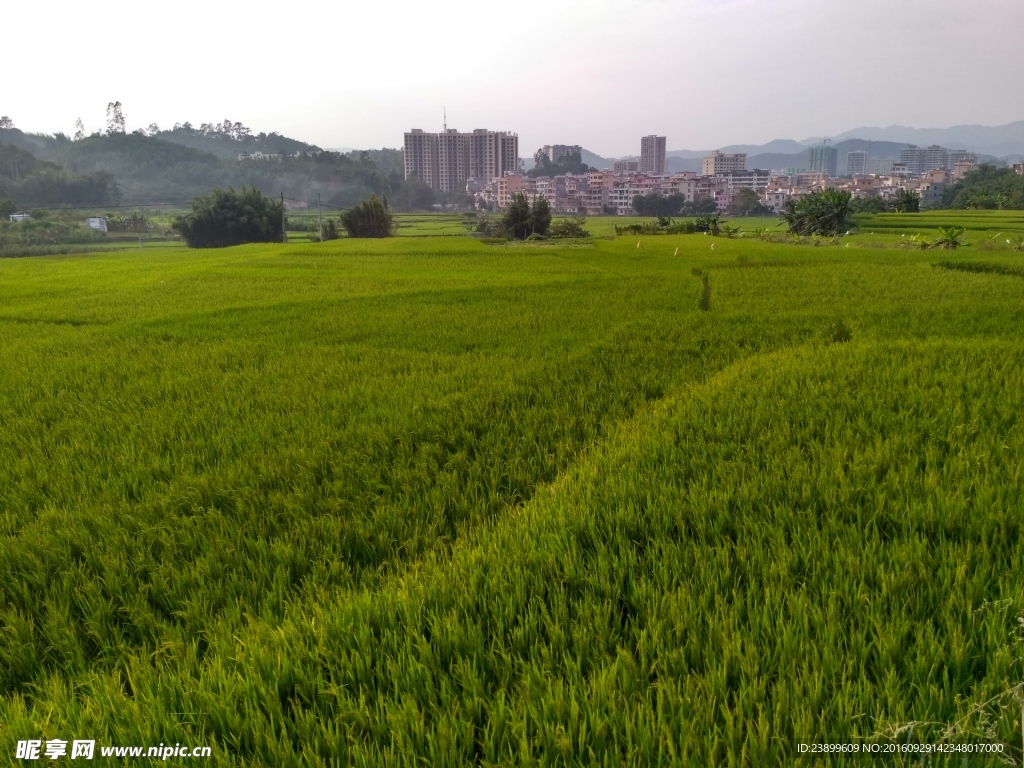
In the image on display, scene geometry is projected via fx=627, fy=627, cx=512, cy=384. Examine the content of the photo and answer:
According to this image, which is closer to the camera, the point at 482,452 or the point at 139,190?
the point at 482,452

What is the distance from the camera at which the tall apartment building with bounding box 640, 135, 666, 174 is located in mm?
187250

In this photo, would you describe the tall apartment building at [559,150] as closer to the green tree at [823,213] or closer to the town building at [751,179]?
the town building at [751,179]

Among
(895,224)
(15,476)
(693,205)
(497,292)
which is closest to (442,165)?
(693,205)

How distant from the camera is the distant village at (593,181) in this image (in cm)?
8538

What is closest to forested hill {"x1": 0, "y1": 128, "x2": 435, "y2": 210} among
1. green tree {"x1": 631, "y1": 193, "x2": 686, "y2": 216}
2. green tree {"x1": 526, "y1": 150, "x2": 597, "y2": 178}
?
green tree {"x1": 631, "y1": 193, "x2": 686, "y2": 216}

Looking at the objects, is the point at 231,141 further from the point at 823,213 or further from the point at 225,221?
the point at 823,213

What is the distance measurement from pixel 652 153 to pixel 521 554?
8077 inches

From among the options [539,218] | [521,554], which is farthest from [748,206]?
[521,554]

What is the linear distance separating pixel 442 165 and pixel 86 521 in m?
120

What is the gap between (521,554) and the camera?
203 cm

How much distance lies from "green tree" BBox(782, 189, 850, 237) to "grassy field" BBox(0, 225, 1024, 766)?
77.5 feet

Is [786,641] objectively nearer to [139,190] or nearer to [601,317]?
[601,317]

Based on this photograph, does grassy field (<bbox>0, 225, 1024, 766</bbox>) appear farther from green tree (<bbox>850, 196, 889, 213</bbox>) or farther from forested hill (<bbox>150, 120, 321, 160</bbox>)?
forested hill (<bbox>150, 120, 321, 160</bbox>)

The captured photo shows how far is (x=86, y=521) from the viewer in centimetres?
261
